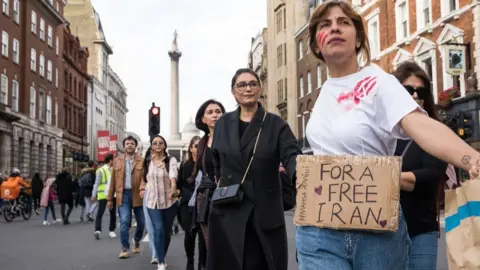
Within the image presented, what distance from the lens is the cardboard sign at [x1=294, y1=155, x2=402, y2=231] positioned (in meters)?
2.60

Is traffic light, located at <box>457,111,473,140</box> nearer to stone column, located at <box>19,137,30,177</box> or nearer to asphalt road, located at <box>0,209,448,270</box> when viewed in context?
asphalt road, located at <box>0,209,448,270</box>

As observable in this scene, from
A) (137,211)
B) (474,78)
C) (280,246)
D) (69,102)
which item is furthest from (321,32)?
(69,102)

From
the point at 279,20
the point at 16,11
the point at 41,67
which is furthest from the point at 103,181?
the point at 279,20

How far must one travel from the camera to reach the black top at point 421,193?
3932 millimetres

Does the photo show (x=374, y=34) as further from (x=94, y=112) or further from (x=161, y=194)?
(x=94, y=112)

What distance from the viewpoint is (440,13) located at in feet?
85.7

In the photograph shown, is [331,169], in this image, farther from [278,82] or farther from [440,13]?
[278,82]

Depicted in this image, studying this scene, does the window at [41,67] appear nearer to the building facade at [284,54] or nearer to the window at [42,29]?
the window at [42,29]

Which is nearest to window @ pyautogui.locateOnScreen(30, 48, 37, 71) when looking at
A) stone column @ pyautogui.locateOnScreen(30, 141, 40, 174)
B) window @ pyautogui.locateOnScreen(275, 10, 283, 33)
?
stone column @ pyautogui.locateOnScreen(30, 141, 40, 174)

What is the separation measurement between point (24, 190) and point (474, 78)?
17.3m

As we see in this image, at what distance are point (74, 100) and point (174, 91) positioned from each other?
39.4 feet

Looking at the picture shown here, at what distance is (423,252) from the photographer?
3.90 m

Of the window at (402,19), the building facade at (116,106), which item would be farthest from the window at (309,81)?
the building facade at (116,106)

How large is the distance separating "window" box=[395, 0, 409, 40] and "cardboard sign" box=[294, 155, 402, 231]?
28.3 meters
